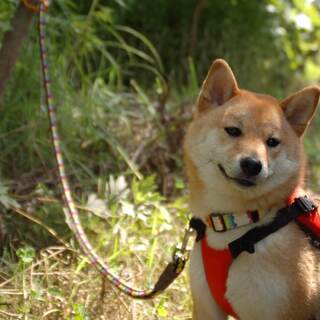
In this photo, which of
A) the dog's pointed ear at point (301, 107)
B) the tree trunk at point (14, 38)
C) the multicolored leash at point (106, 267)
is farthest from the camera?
the tree trunk at point (14, 38)

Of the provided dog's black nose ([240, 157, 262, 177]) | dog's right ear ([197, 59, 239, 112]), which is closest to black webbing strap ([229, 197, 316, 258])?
dog's black nose ([240, 157, 262, 177])

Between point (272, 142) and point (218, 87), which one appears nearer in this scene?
point (272, 142)

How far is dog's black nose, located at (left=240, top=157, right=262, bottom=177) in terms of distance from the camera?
105 inches

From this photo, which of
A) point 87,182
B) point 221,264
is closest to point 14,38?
point 87,182

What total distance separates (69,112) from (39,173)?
0.57 metres

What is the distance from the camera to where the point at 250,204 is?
279cm

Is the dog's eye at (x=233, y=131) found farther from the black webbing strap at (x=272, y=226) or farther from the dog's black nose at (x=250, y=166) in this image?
the black webbing strap at (x=272, y=226)

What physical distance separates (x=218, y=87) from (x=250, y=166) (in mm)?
523

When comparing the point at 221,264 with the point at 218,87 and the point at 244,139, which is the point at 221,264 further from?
the point at 218,87

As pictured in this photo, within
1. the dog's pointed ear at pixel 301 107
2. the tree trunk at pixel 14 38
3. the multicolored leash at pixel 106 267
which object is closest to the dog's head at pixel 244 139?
the dog's pointed ear at pixel 301 107

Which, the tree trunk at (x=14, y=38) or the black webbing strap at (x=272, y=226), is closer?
the black webbing strap at (x=272, y=226)

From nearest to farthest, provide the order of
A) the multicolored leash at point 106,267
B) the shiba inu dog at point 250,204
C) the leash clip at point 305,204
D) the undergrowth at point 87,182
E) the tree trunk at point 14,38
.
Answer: the shiba inu dog at point 250,204, the leash clip at point 305,204, the multicolored leash at point 106,267, the undergrowth at point 87,182, the tree trunk at point 14,38

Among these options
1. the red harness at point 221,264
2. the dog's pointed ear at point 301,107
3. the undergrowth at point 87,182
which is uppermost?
the dog's pointed ear at point 301,107

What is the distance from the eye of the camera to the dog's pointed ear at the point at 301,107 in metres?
2.96
